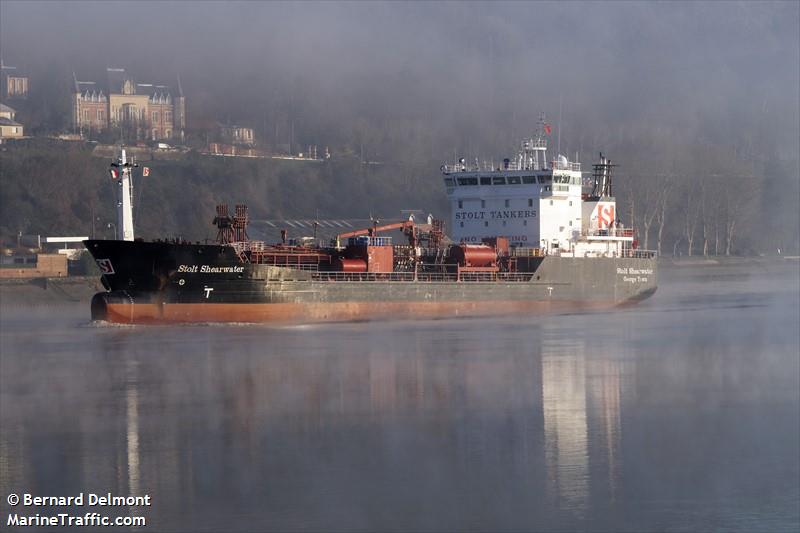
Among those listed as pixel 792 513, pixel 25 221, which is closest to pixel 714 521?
pixel 792 513

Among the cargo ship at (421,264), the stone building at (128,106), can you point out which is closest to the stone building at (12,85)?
the stone building at (128,106)

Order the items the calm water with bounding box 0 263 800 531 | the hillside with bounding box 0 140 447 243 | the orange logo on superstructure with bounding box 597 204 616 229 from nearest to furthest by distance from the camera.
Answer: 1. the calm water with bounding box 0 263 800 531
2. the orange logo on superstructure with bounding box 597 204 616 229
3. the hillside with bounding box 0 140 447 243

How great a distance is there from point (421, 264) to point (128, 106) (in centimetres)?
10856

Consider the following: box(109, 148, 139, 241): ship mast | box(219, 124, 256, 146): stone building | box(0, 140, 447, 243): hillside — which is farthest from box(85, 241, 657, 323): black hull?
box(219, 124, 256, 146): stone building

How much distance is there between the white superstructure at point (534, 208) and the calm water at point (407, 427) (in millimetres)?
14394

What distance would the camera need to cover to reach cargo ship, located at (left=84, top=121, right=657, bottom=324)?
41906mm

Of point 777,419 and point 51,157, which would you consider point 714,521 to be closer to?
point 777,419

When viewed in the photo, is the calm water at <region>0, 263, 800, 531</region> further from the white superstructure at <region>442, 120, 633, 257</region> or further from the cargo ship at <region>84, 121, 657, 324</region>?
the white superstructure at <region>442, 120, 633, 257</region>

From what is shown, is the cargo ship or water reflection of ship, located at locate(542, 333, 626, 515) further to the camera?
the cargo ship

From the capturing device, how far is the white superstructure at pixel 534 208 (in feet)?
182

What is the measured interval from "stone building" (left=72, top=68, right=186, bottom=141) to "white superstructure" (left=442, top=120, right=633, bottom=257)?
93.9 meters
